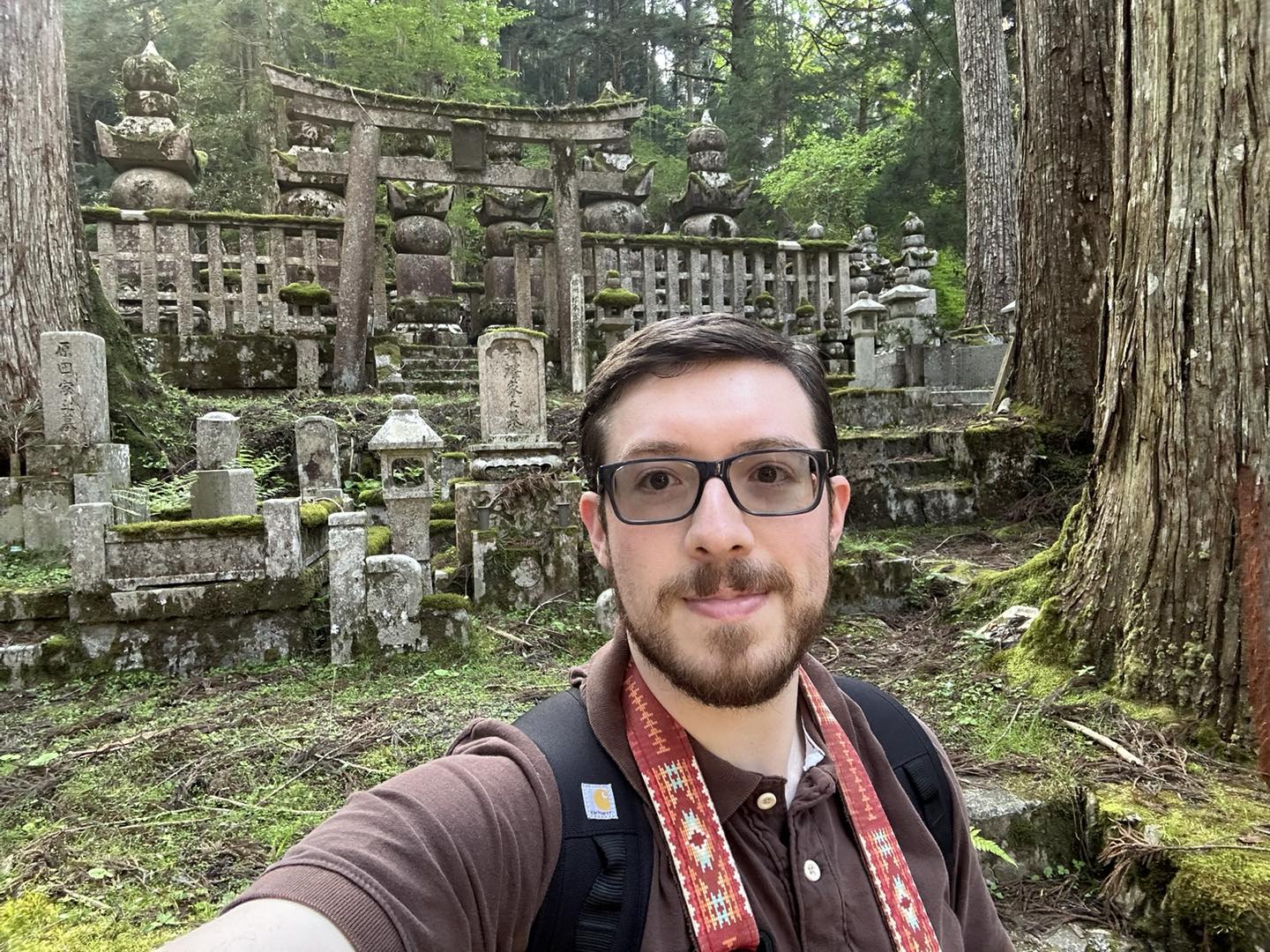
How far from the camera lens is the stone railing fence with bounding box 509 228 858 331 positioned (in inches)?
533

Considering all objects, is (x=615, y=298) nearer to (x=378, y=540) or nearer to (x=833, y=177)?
(x=378, y=540)

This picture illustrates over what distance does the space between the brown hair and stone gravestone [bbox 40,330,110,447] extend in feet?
21.0

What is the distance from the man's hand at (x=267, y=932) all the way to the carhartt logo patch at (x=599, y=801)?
14.3 inches

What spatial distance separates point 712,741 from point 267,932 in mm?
687

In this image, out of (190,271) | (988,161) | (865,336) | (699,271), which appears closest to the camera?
(865,336)

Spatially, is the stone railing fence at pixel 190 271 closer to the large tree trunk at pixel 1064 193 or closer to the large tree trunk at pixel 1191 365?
the large tree trunk at pixel 1064 193

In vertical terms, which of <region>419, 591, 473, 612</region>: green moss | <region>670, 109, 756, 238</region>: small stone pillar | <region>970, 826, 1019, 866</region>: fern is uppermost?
<region>670, 109, 756, 238</region>: small stone pillar

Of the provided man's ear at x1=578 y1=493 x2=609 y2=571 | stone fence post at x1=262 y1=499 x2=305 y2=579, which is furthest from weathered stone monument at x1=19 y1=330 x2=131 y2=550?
man's ear at x1=578 y1=493 x2=609 y2=571

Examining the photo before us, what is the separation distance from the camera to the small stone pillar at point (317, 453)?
7.16 m

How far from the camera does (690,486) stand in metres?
1.30

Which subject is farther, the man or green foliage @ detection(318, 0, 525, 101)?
green foliage @ detection(318, 0, 525, 101)

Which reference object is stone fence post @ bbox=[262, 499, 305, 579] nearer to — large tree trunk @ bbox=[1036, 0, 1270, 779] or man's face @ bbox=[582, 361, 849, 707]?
man's face @ bbox=[582, 361, 849, 707]

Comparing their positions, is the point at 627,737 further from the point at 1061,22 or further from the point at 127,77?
the point at 127,77

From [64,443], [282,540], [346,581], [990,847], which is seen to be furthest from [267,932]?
[64,443]
